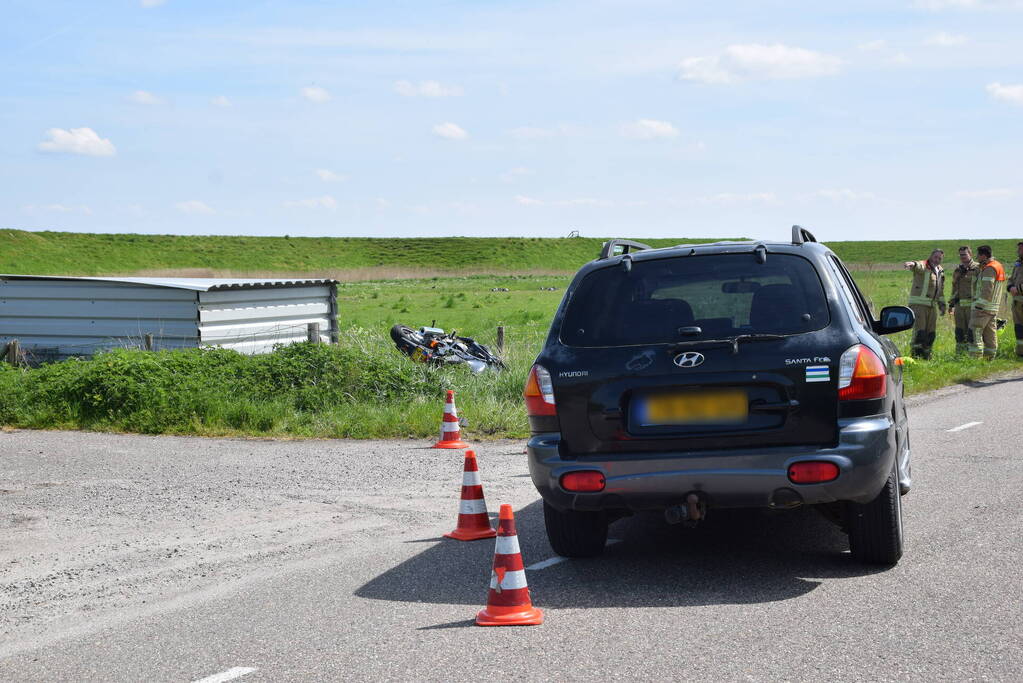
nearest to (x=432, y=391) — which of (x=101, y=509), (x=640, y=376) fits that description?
(x=101, y=509)

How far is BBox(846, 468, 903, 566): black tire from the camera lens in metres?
5.98

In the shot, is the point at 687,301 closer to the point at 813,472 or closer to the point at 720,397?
the point at 720,397

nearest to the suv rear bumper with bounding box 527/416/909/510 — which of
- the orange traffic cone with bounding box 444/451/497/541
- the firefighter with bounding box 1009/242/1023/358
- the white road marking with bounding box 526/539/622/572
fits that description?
the white road marking with bounding box 526/539/622/572

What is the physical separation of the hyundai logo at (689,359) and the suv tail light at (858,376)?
69 centimetres

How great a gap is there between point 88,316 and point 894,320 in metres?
16.4

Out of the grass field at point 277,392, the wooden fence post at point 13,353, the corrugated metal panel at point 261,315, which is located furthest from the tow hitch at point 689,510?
the wooden fence post at point 13,353

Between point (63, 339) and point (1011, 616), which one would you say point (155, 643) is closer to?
point (1011, 616)

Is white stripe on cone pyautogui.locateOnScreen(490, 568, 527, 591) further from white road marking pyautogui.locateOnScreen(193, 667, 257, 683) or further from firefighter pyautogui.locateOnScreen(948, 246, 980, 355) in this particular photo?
firefighter pyautogui.locateOnScreen(948, 246, 980, 355)

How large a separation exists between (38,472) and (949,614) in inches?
328

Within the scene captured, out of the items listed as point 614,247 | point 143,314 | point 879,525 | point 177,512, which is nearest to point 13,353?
point 143,314

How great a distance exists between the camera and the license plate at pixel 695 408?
18.9ft

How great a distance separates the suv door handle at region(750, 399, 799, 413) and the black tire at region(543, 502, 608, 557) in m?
1.23

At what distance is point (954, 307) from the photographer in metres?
20.9

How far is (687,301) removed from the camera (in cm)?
630
